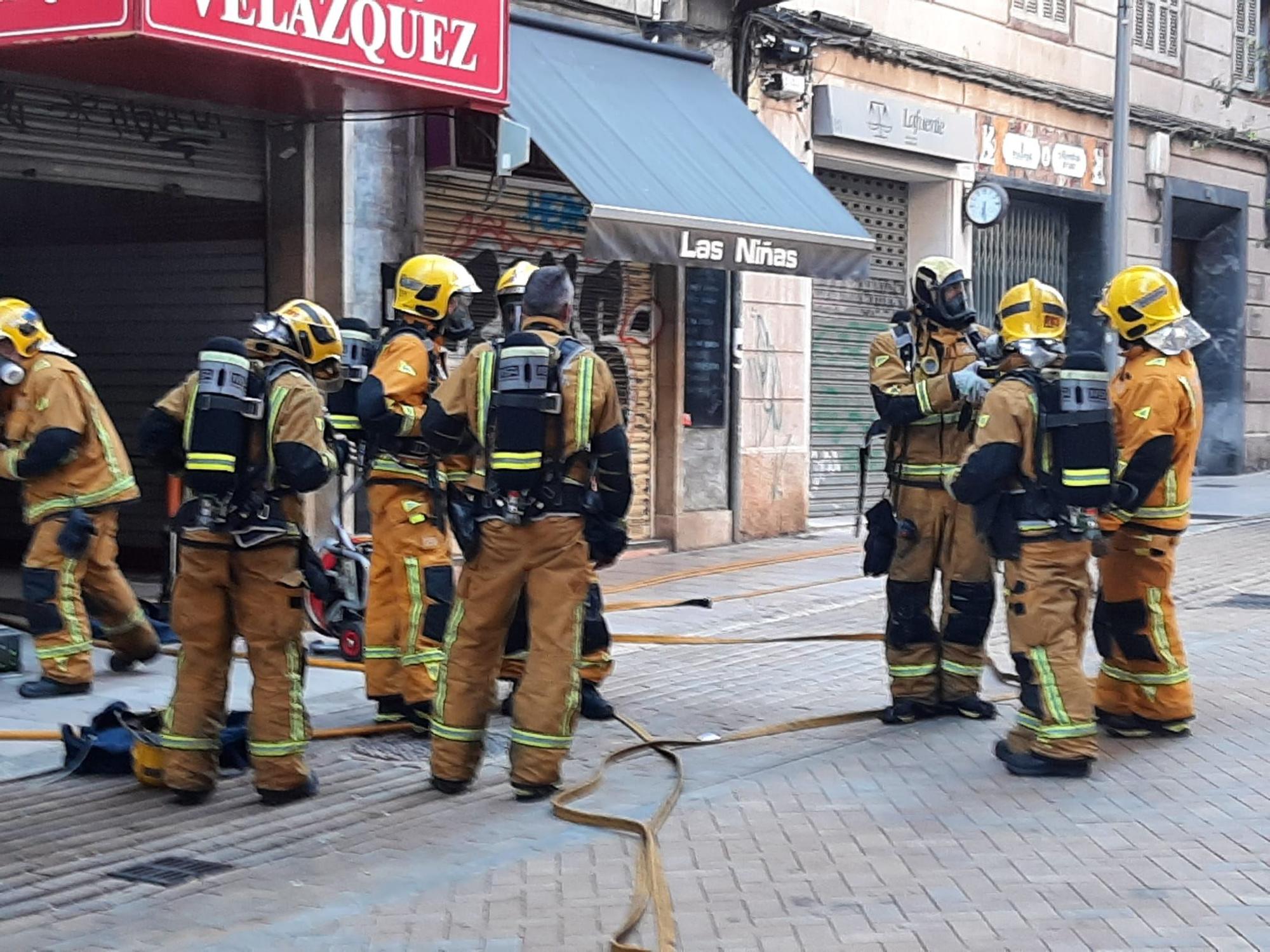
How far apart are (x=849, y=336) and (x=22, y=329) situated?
1047 cm

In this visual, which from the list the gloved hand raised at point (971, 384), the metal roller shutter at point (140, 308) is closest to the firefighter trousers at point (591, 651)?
the gloved hand raised at point (971, 384)

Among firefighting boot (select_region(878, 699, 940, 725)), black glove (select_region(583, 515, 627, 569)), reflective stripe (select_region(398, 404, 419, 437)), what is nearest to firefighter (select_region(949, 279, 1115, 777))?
firefighting boot (select_region(878, 699, 940, 725))

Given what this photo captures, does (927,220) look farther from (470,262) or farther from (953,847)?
(953,847)

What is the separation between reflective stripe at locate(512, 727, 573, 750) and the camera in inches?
257

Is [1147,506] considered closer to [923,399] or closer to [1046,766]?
[923,399]

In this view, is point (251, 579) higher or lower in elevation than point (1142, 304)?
lower

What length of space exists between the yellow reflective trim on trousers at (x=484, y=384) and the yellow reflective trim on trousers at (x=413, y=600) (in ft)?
3.72

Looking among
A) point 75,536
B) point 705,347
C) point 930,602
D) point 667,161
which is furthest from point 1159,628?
point 705,347

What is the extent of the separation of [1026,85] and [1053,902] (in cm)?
1485

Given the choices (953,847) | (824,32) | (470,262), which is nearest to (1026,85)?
(824,32)

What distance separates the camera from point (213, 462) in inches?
248

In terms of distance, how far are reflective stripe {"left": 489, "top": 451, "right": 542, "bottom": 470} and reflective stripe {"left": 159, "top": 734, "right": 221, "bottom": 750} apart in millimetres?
1472

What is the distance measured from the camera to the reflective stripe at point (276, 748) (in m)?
6.46

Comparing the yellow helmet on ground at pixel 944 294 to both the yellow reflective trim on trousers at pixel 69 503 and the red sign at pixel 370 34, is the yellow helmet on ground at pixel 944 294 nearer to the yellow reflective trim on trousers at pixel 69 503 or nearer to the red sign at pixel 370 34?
the red sign at pixel 370 34
